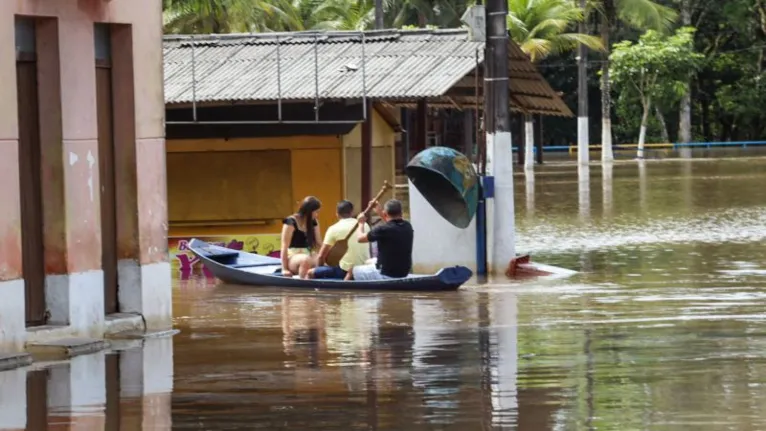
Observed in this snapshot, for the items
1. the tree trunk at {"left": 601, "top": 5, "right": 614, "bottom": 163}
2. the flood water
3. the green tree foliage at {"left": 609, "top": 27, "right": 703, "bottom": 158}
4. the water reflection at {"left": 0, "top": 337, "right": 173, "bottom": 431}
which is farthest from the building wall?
the green tree foliage at {"left": 609, "top": 27, "right": 703, "bottom": 158}

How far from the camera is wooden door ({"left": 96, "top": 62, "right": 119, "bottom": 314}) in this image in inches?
528

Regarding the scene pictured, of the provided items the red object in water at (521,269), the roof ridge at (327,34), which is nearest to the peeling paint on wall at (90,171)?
the red object in water at (521,269)

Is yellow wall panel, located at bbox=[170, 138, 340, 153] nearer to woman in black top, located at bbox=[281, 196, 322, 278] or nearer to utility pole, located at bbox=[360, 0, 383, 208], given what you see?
utility pole, located at bbox=[360, 0, 383, 208]

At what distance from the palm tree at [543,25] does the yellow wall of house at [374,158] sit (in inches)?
1093

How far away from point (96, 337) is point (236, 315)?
279 centimetres

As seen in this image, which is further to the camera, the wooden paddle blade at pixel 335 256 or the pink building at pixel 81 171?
the wooden paddle blade at pixel 335 256

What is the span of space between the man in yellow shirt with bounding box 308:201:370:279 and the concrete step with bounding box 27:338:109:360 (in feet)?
18.0

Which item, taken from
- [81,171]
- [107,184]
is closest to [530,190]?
[107,184]

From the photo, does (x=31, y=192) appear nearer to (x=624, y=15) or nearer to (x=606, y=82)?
(x=624, y=15)

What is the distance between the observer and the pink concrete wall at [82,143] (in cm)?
1195

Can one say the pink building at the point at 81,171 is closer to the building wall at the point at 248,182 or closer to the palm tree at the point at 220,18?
the building wall at the point at 248,182

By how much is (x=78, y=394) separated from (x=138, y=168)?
11.2ft

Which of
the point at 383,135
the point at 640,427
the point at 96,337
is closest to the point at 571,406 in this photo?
the point at 640,427

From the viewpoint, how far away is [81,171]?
12781mm
